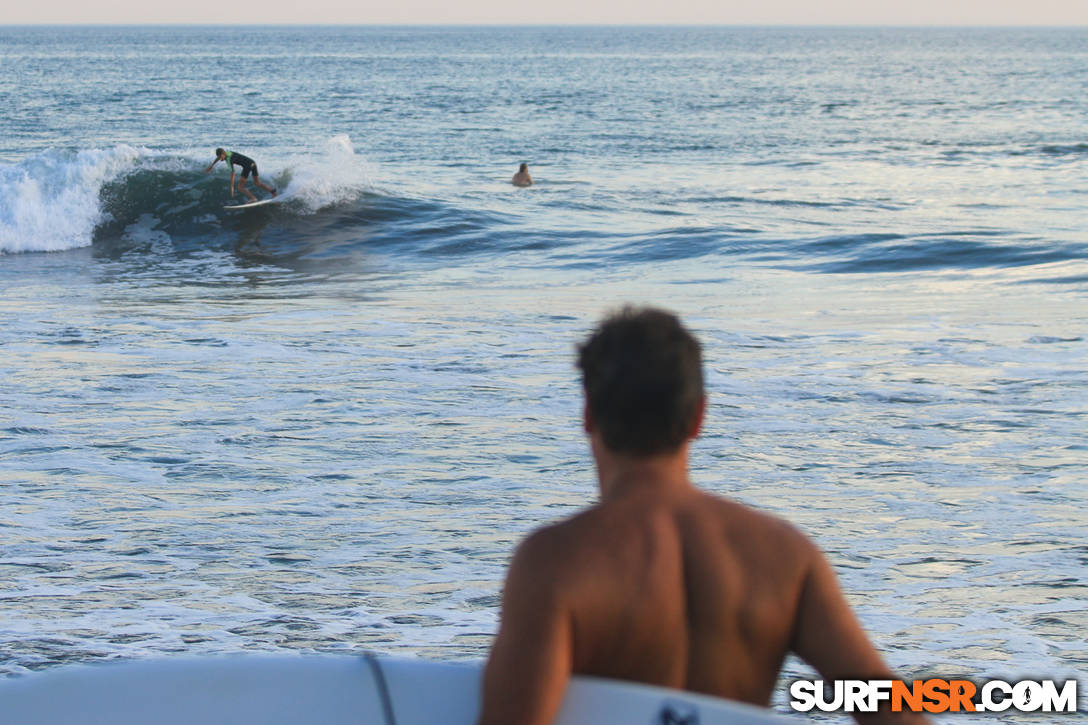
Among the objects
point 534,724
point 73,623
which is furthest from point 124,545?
point 534,724

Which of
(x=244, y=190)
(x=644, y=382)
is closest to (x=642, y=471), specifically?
(x=644, y=382)

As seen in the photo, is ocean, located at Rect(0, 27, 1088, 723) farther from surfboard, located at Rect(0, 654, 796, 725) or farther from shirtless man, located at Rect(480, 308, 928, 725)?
shirtless man, located at Rect(480, 308, 928, 725)

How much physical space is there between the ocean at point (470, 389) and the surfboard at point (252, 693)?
232cm

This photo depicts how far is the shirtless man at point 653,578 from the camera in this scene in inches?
75.7

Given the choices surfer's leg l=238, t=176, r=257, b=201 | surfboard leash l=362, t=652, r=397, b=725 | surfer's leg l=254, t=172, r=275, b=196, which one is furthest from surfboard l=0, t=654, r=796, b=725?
surfer's leg l=254, t=172, r=275, b=196

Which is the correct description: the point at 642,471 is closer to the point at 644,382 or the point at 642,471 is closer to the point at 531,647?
the point at 644,382

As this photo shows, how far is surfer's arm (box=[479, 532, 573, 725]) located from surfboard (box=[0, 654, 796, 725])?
450 mm

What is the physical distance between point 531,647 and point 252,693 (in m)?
0.81

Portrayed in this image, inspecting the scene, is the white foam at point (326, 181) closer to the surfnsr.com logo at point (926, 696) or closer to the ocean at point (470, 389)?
the ocean at point (470, 389)

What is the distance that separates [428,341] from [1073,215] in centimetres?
1412

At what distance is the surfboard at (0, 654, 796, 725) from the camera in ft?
7.85

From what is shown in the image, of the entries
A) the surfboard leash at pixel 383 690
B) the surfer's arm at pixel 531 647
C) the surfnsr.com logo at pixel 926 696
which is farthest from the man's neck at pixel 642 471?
the surfboard leash at pixel 383 690

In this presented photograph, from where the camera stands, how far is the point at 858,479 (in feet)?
23.1

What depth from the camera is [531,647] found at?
191 cm
